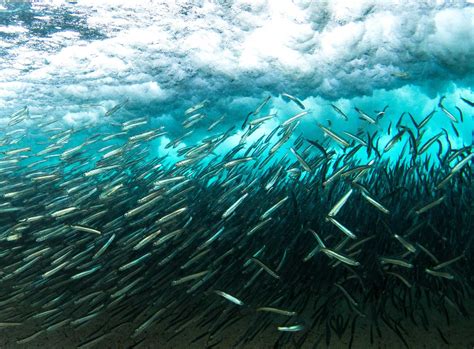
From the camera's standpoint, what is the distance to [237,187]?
21.8 ft

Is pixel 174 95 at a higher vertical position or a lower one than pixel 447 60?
lower

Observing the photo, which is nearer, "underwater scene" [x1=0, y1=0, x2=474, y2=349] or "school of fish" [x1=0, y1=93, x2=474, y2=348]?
"school of fish" [x1=0, y1=93, x2=474, y2=348]

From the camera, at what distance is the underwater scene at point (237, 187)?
18.2 ft

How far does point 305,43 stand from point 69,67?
9952mm

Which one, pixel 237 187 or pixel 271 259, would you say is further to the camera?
pixel 237 187

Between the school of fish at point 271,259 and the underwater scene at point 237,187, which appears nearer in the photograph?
the school of fish at point 271,259

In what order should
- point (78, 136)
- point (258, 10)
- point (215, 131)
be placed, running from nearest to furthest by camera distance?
point (258, 10), point (215, 131), point (78, 136)

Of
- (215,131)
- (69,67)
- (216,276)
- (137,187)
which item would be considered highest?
(69,67)

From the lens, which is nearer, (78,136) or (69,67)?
(69,67)

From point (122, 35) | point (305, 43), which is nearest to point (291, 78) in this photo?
point (305, 43)

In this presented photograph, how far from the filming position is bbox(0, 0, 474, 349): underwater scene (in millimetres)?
5539

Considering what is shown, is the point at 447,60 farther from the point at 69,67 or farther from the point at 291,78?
the point at 69,67

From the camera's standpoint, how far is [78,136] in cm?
2447

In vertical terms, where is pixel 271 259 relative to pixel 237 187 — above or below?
below
